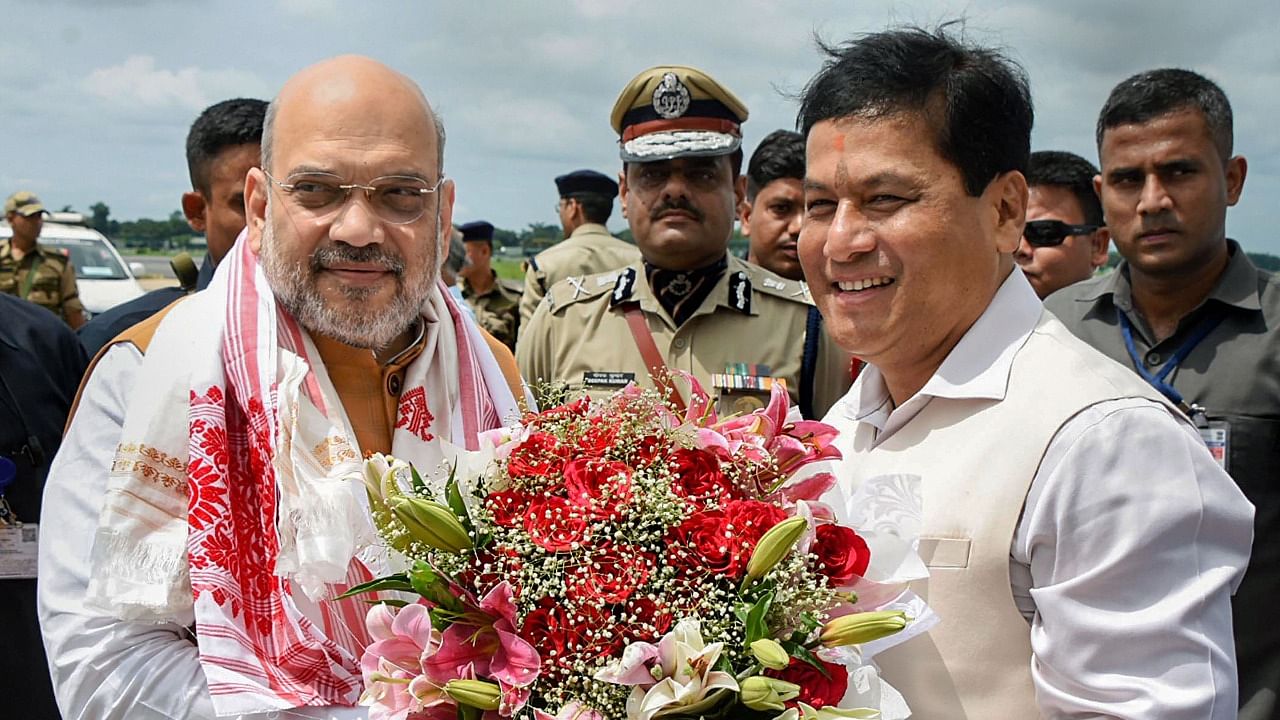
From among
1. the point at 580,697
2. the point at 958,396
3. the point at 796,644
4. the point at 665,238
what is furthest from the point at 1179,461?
the point at 665,238

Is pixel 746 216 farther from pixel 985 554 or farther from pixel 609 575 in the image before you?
pixel 609 575

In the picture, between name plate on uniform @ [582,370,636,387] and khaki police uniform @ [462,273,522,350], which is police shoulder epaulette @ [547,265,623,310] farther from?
khaki police uniform @ [462,273,522,350]

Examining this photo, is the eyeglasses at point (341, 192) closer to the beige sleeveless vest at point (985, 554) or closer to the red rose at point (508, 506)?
the red rose at point (508, 506)

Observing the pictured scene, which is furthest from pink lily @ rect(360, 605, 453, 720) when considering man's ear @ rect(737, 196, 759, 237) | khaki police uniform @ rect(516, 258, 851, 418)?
man's ear @ rect(737, 196, 759, 237)

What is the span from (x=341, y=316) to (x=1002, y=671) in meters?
1.52

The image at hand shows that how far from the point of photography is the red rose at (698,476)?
1.61m

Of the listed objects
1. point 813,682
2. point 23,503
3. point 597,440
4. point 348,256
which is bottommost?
point 23,503

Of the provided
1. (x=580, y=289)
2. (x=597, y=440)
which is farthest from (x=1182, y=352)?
(x=597, y=440)

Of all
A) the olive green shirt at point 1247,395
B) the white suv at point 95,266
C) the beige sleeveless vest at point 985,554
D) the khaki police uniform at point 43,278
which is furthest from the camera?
the white suv at point 95,266

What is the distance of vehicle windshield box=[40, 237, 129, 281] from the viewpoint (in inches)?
576

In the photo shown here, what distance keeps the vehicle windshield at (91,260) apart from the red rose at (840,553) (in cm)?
1509

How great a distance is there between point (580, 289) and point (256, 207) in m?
2.23

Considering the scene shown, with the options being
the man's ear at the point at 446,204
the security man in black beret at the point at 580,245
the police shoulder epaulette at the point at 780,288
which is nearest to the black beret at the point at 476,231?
the security man in black beret at the point at 580,245

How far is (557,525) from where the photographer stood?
155cm
